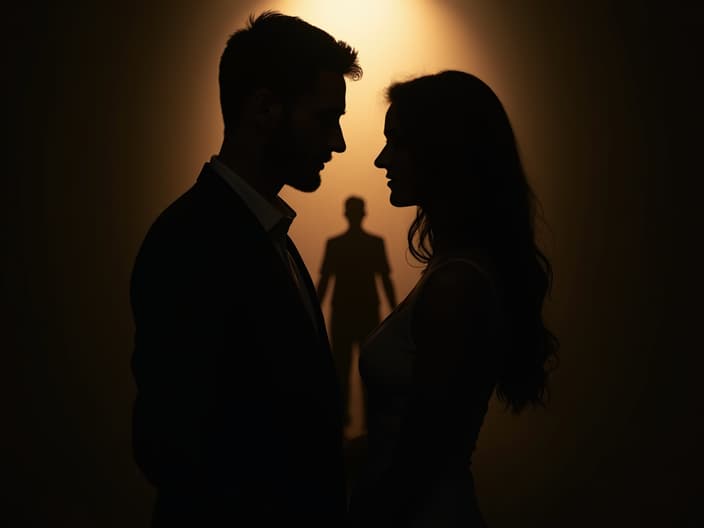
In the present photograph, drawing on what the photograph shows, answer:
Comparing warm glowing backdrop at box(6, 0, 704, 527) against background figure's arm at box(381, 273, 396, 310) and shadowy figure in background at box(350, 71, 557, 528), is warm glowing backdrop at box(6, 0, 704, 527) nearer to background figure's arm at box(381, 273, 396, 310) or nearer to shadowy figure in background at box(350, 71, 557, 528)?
background figure's arm at box(381, 273, 396, 310)

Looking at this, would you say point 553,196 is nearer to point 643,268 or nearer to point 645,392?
point 643,268

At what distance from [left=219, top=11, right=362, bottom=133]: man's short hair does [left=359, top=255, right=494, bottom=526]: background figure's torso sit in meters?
0.46

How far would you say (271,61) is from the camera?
3.58 ft

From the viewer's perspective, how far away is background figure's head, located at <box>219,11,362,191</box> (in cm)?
109

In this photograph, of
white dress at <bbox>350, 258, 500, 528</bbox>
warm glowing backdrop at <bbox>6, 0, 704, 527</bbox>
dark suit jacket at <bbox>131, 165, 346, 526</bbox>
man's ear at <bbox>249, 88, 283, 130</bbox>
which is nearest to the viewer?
dark suit jacket at <bbox>131, 165, 346, 526</bbox>

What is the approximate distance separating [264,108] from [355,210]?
689 millimetres

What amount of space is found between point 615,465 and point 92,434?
1.64 m

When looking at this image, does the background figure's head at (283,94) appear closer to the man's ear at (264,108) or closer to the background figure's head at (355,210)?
the man's ear at (264,108)

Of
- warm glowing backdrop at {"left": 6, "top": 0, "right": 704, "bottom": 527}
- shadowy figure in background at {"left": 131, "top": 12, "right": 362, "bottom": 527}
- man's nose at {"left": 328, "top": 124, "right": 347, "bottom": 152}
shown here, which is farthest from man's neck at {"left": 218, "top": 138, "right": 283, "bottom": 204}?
warm glowing backdrop at {"left": 6, "top": 0, "right": 704, "bottom": 527}

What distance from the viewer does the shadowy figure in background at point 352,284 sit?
1.74 metres

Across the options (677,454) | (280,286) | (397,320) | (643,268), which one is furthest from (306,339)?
(677,454)

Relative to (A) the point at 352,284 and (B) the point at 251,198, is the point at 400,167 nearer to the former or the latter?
(B) the point at 251,198

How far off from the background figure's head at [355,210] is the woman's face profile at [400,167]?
0.49 m

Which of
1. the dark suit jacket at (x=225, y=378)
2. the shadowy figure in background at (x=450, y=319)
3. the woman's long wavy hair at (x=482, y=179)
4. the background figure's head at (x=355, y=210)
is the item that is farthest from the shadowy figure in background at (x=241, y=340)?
the background figure's head at (x=355, y=210)
